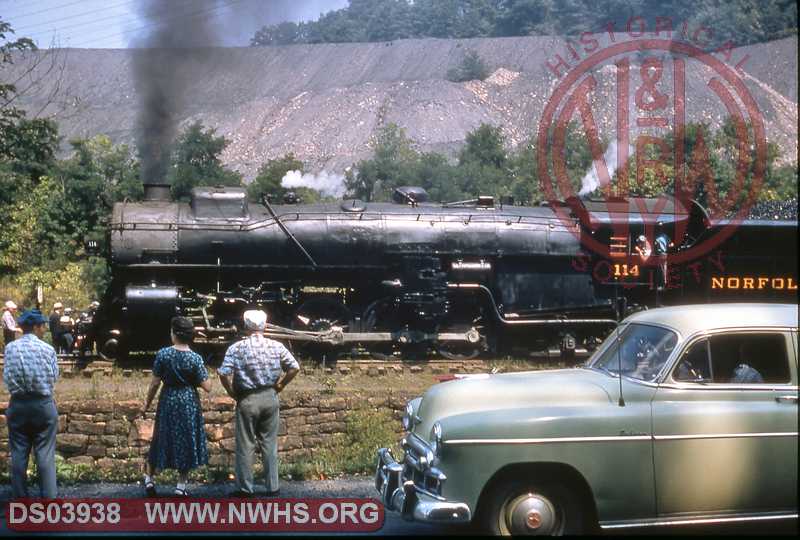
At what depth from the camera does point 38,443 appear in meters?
7.58

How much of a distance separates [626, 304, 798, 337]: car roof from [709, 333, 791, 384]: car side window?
0.08 m

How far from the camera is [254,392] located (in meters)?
8.12

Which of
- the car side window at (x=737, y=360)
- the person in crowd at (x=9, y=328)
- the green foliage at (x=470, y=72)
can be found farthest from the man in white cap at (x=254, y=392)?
the green foliage at (x=470, y=72)

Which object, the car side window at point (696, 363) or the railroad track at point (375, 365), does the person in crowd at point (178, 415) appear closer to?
the car side window at point (696, 363)

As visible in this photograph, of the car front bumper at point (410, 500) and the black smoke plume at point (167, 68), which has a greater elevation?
the black smoke plume at point (167, 68)

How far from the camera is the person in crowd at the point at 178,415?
7.95 metres

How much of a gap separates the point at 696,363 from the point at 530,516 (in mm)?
1492

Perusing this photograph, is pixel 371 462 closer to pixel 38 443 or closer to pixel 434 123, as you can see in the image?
pixel 38 443

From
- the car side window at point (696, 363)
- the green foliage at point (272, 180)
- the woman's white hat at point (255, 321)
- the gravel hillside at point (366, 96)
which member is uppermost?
the gravel hillside at point (366, 96)

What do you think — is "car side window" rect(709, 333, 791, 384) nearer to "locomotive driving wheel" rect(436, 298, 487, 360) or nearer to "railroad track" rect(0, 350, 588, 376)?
"railroad track" rect(0, 350, 588, 376)

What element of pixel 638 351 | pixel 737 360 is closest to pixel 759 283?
pixel 638 351
